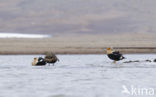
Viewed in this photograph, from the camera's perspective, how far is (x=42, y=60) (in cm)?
3100

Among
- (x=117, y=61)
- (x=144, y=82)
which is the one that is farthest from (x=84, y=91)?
(x=117, y=61)

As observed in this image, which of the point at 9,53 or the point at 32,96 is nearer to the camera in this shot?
the point at 32,96

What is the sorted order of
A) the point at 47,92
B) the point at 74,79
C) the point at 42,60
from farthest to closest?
1. the point at 42,60
2. the point at 74,79
3. the point at 47,92

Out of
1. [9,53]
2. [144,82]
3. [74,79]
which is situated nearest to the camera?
[144,82]

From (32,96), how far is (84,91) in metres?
2.36

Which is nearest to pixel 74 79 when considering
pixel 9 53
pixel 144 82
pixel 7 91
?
pixel 144 82

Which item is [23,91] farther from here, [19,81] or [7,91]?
[19,81]

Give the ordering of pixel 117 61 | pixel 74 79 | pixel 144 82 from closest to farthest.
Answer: pixel 144 82
pixel 74 79
pixel 117 61

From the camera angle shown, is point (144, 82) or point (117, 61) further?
point (117, 61)

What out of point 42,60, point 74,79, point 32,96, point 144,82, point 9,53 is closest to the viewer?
point 32,96

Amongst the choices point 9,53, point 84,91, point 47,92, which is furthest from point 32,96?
point 9,53

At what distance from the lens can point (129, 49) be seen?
56.7m

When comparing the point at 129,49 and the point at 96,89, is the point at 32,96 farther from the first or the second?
the point at 129,49

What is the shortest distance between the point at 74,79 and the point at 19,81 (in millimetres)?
2874
